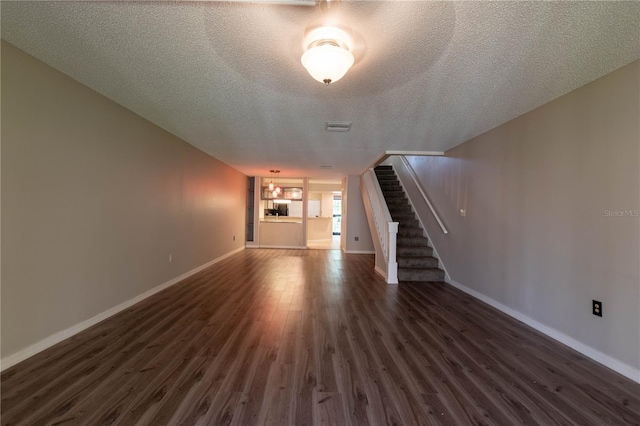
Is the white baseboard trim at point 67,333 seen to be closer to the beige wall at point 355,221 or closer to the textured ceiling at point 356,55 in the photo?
the textured ceiling at point 356,55

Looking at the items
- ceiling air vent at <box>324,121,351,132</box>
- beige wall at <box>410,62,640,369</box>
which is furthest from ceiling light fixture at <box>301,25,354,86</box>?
beige wall at <box>410,62,640,369</box>

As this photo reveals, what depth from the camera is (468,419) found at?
1.50m

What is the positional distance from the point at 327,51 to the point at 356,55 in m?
0.44

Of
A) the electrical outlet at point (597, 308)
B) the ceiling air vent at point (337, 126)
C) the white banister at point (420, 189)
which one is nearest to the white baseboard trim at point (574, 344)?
the electrical outlet at point (597, 308)

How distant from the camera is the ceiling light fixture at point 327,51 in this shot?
5.27 feet

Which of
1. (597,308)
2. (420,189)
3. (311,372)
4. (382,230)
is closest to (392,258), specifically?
(382,230)

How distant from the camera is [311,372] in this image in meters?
1.92

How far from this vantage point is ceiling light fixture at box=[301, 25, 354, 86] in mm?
1605

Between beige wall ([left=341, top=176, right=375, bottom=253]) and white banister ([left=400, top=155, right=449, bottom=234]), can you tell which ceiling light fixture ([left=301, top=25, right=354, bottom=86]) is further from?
beige wall ([left=341, top=176, right=375, bottom=253])

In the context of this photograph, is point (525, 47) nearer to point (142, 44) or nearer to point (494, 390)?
point (494, 390)

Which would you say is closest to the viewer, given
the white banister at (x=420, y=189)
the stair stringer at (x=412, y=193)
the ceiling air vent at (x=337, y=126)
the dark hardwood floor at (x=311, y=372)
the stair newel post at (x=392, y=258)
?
the dark hardwood floor at (x=311, y=372)

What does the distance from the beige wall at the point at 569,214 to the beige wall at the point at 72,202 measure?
458 cm

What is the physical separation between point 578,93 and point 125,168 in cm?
472

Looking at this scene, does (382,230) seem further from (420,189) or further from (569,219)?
(569,219)
